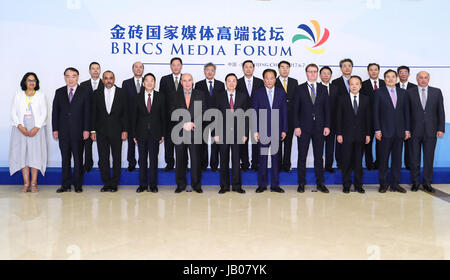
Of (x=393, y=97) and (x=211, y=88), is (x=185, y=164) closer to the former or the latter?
(x=211, y=88)

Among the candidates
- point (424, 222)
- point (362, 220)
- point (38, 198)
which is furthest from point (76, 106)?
point (424, 222)

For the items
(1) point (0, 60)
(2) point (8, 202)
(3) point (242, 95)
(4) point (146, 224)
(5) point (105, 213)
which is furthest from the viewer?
(1) point (0, 60)

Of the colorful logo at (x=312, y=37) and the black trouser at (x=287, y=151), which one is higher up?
the colorful logo at (x=312, y=37)

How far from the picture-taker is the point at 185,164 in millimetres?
5828

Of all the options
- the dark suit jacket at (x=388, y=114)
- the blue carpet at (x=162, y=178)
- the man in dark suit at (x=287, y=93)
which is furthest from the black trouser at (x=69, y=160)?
the dark suit jacket at (x=388, y=114)

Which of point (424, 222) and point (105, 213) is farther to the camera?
point (105, 213)

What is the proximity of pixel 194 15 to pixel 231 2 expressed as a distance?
61cm

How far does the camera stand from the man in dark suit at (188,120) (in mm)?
5672

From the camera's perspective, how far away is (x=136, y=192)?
19.1 ft

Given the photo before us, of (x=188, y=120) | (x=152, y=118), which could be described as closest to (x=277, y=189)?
(x=188, y=120)

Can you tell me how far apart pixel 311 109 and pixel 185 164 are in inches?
69.2

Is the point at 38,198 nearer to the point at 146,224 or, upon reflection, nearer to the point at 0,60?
the point at 146,224

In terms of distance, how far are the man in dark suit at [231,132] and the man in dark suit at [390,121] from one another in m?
1.72

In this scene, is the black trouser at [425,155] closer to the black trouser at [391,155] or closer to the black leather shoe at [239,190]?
the black trouser at [391,155]
